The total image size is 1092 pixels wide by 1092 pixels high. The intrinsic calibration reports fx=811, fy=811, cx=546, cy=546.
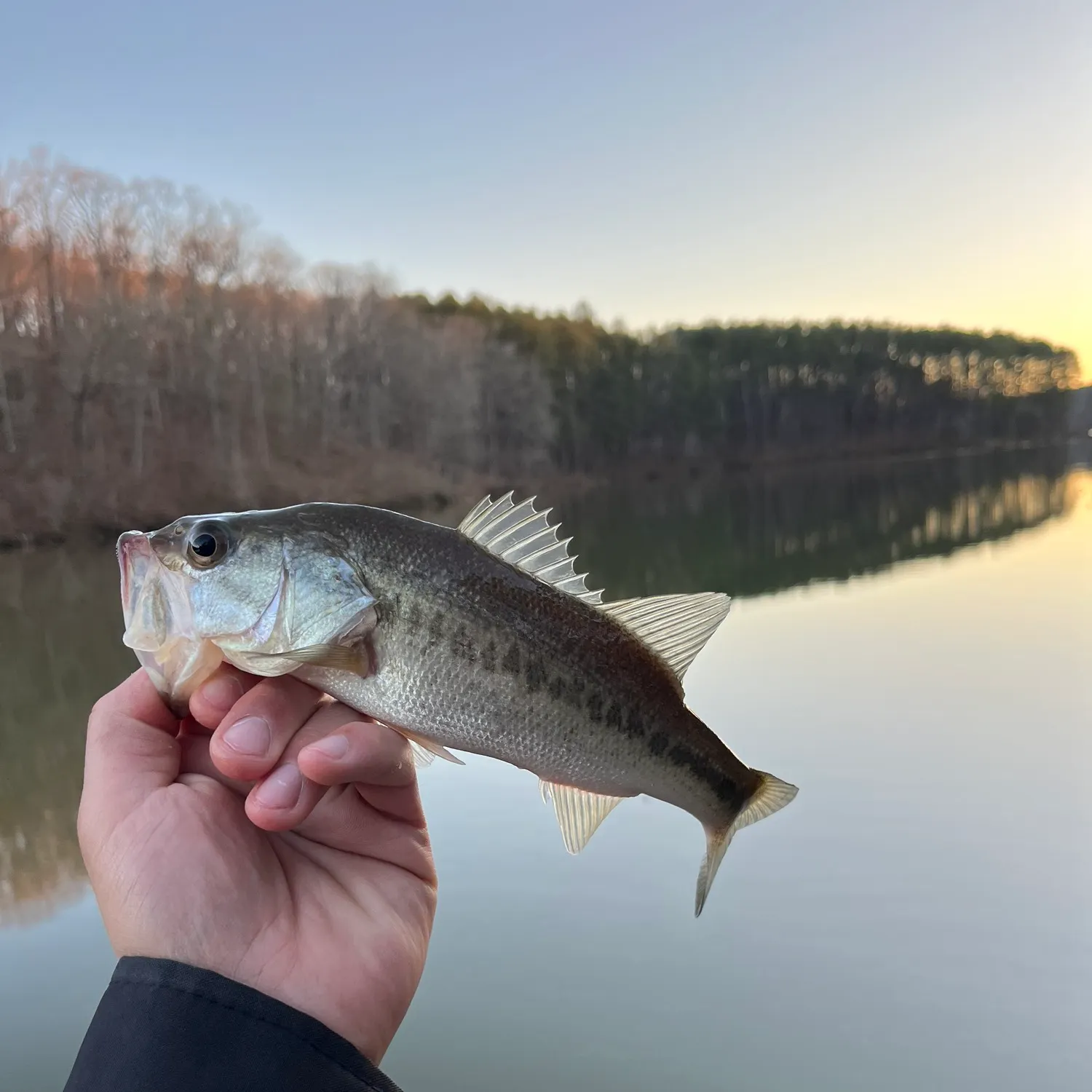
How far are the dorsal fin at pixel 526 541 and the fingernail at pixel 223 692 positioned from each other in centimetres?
72

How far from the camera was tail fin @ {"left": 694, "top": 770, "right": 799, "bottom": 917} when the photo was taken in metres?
2.49

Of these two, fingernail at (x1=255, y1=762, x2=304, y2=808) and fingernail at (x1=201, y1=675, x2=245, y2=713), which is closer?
fingernail at (x1=255, y1=762, x2=304, y2=808)

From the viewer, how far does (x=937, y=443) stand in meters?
89.7

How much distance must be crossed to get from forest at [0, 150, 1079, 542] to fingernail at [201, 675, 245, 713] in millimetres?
24975

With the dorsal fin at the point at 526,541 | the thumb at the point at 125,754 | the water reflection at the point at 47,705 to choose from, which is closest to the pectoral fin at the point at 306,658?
the thumb at the point at 125,754

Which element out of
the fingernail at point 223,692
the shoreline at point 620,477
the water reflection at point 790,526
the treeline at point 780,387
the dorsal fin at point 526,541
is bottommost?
the water reflection at point 790,526

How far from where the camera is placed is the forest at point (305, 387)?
2823cm

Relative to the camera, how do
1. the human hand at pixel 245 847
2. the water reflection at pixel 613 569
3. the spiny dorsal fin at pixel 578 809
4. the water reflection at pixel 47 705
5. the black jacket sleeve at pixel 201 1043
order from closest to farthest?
the black jacket sleeve at pixel 201 1043, the human hand at pixel 245 847, the spiny dorsal fin at pixel 578 809, the water reflection at pixel 47 705, the water reflection at pixel 613 569

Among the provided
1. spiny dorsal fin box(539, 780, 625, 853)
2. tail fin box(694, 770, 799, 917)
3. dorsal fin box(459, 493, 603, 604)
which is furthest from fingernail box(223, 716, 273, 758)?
tail fin box(694, 770, 799, 917)

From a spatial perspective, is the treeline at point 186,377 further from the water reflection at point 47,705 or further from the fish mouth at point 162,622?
the fish mouth at point 162,622

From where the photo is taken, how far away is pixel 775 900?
6230 mm

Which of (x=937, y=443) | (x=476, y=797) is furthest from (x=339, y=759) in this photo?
(x=937, y=443)

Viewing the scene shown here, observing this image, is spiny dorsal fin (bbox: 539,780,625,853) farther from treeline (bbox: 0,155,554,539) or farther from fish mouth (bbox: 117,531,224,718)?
treeline (bbox: 0,155,554,539)

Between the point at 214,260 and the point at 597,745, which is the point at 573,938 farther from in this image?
the point at 214,260
